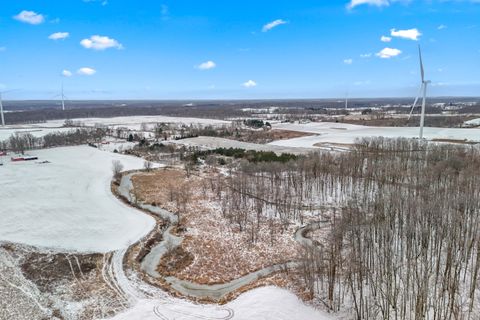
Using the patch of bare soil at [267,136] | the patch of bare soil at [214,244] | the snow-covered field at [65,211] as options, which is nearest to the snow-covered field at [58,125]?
the patch of bare soil at [267,136]

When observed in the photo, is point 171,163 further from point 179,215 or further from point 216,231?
point 216,231

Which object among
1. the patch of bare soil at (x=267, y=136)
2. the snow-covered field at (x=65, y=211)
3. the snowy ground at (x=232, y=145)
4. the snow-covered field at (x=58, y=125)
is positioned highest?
the snow-covered field at (x=58, y=125)

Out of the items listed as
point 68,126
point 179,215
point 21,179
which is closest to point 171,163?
point 21,179

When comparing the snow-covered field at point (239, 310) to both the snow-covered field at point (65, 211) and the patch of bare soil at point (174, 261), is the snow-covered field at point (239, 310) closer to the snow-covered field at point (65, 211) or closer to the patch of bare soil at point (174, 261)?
the patch of bare soil at point (174, 261)

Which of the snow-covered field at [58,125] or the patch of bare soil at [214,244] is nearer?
the patch of bare soil at [214,244]

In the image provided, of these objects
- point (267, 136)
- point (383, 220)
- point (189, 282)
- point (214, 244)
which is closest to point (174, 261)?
point (189, 282)

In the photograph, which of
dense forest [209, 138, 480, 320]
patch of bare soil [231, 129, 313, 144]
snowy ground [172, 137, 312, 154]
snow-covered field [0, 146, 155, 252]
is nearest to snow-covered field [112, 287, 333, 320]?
dense forest [209, 138, 480, 320]

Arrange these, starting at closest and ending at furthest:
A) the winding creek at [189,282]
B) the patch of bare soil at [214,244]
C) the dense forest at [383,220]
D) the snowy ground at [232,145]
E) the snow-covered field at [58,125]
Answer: the dense forest at [383,220] < the winding creek at [189,282] < the patch of bare soil at [214,244] < the snowy ground at [232,145] < the snow-covered field at [58,125]

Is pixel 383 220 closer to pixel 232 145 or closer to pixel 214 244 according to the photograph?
pixel 214 244
